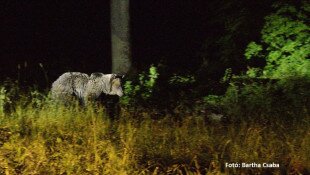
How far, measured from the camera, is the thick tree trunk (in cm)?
1091

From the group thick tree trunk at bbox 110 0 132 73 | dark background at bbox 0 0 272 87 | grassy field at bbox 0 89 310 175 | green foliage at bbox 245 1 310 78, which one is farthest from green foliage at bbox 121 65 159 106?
dark background at bbox 0 0 272 87

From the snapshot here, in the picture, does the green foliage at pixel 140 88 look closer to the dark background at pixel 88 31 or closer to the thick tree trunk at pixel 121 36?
the thick tree trunk at pixel 121 36

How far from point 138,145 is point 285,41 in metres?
5.06

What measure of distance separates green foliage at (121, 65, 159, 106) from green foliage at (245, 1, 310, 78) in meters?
1.95

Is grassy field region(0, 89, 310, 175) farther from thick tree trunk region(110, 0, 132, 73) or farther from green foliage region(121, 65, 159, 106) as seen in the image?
thick tree trunk region(110, 0, 132, 73)

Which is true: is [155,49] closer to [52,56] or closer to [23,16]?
[52,56]

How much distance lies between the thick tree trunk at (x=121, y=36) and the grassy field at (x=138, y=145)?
10.3 ft

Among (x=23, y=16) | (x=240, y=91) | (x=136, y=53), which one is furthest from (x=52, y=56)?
(x=240, y=91)

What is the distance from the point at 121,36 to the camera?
1102 cm

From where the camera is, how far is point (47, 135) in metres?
6.88

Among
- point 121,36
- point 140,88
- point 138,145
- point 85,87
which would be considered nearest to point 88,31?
point 121,36

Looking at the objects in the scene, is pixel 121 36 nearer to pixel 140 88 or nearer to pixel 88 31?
pixel 140 88

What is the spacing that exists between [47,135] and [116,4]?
474 cm

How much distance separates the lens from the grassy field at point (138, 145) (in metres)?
5.66
